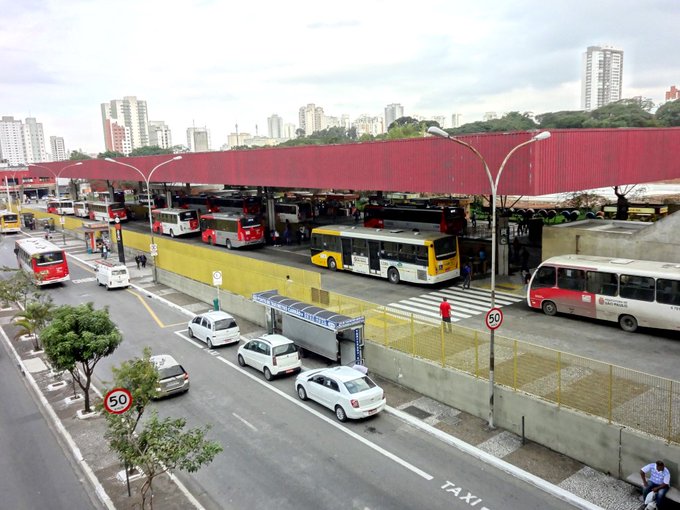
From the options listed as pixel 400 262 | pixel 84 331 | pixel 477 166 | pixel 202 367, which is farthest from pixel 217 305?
pixel 477 166

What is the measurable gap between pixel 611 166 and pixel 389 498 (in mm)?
24483

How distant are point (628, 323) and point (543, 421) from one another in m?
9.29

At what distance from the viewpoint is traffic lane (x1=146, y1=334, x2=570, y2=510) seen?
488 inches

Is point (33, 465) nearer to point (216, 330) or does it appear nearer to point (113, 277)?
point (216, 330)

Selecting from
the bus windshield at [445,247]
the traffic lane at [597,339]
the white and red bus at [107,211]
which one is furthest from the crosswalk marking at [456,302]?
the white and red bus at [107,211]

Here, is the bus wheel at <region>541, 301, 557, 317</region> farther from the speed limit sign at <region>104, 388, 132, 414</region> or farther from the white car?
the speed limit sign at <region>104, 388, 132, 414</region>

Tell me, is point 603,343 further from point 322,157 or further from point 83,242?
point 83,242

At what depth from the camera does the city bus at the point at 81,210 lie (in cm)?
7519

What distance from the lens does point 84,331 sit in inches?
626

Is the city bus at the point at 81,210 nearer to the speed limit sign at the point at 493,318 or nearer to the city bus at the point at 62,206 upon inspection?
the city bus at the point at 62,206

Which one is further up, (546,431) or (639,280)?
(639,280)

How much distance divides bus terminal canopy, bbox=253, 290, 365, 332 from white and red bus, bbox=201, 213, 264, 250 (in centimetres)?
2224

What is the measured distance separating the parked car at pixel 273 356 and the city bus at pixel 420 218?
18.8 m

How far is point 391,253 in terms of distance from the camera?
32438mm
